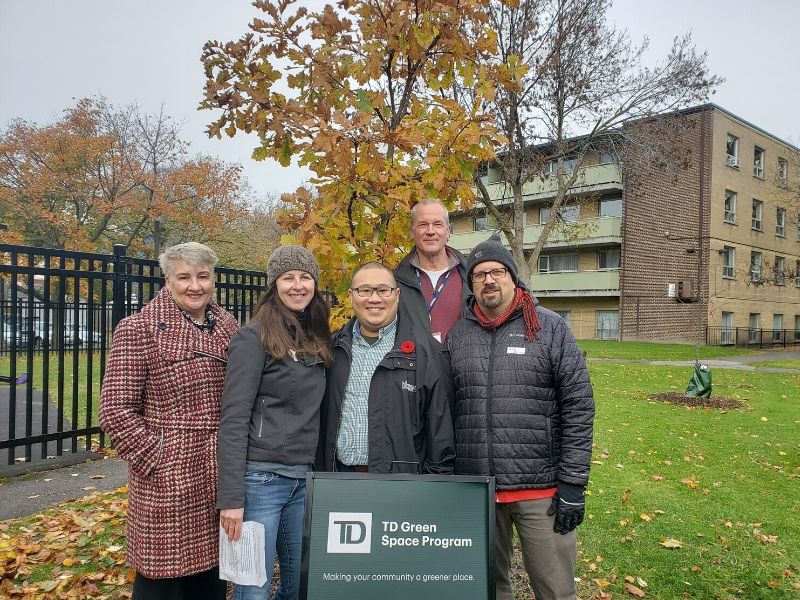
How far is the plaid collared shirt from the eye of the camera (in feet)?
9.12

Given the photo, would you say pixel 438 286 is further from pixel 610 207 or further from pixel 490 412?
pixel 610 207

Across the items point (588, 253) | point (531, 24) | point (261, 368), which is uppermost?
point (531, 24)

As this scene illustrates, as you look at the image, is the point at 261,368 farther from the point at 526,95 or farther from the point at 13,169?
the point at 13,169

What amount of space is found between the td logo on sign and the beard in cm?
122

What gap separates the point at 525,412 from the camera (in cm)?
286

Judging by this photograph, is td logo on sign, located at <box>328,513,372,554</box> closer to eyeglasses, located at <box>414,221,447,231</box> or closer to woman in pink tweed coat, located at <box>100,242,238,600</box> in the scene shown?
woman in pink tweed coat, located at <box>100,242,238,600</box>

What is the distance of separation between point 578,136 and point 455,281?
1859cm

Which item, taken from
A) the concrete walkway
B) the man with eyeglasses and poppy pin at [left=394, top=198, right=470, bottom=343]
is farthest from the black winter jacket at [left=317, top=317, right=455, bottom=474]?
the concrete walkway

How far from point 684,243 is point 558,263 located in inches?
280

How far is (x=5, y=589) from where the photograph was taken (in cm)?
380

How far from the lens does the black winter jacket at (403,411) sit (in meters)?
2.71

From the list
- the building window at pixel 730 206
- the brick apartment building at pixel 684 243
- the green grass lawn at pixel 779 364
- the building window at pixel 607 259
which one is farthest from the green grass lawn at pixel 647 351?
the building window at pixel 730 206

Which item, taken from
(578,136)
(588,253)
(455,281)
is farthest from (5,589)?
(588,253)

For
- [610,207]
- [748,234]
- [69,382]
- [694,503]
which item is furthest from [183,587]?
[748,234]
